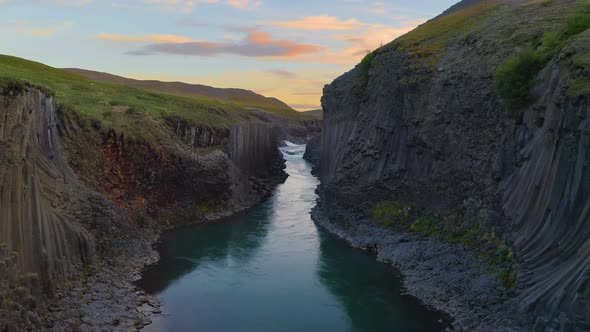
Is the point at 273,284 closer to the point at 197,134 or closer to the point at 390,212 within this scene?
the point at 390,212

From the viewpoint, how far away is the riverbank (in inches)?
1009

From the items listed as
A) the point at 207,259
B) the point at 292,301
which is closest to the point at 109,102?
the point at 207,259

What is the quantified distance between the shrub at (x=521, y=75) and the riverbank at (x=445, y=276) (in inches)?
361

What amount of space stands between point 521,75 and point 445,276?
12.1 metres

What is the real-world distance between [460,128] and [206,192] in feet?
82.7

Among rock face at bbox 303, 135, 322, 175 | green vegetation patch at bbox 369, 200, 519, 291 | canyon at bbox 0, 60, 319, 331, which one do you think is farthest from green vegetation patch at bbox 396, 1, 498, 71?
rock face at bbox 303, 135, 322, 175

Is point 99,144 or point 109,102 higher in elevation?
point 109,102

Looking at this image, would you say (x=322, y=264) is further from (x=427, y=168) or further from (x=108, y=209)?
(x=108, y=209)

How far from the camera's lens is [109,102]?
2085 inches

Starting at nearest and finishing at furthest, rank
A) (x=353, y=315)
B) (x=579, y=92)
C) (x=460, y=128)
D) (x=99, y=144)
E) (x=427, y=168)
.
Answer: (x=579, y=92) → (x=353, y=315) → (x=460, y=128) → (x=427, y=168) → (x=99, y=144)

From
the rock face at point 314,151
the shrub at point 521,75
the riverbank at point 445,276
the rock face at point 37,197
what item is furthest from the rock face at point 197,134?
the rock face at point 314,151

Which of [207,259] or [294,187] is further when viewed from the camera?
[294,187]

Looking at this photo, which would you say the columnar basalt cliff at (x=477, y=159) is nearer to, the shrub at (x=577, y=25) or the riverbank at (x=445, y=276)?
the riverbank at (x=445, y=276)

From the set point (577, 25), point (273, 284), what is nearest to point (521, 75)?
point (577, 25)
